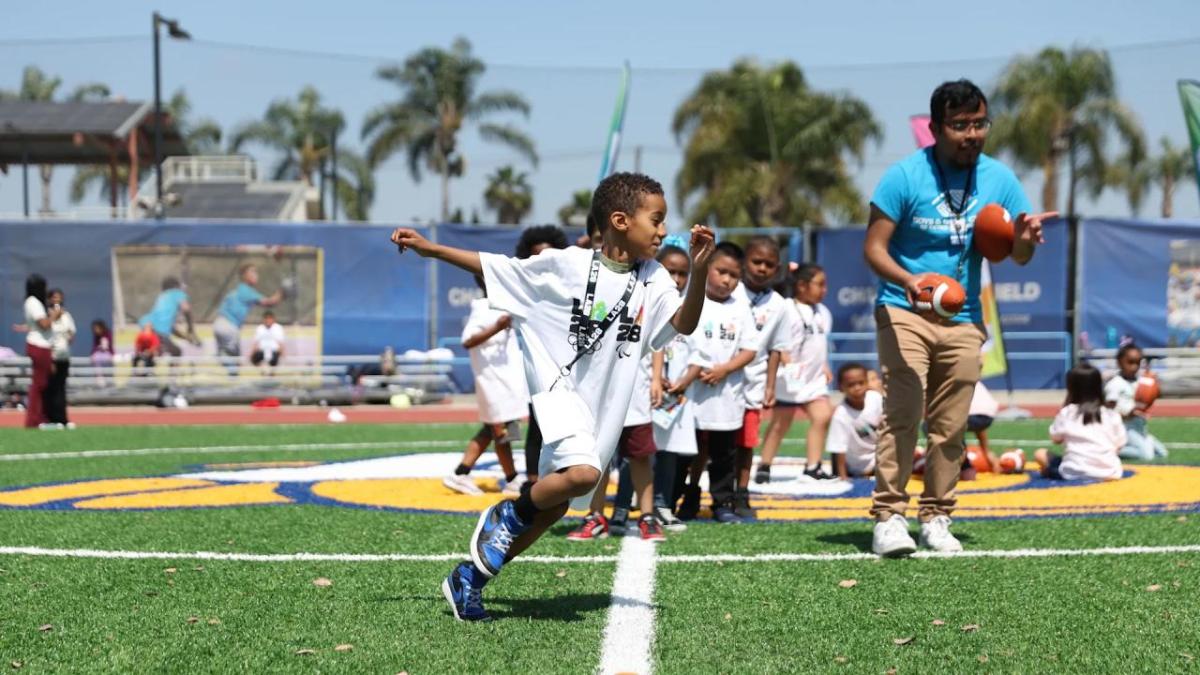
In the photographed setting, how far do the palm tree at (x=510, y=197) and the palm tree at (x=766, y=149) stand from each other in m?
24.6

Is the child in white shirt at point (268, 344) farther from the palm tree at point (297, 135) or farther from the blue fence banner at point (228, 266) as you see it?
the palm tree at point (297, 135)

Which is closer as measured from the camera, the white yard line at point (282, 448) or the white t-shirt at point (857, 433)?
the white t-shirt at point (857, 433)

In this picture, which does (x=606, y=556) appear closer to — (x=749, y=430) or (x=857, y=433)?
(x=749, y=430)

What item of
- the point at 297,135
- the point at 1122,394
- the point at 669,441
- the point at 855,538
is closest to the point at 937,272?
the point at 855,538

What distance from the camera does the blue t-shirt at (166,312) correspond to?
2300 cm

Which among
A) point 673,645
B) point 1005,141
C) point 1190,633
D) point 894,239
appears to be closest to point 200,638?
point 673,645

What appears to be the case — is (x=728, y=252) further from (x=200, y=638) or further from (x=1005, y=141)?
(x=1005, y=141)

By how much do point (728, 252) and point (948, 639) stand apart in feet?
12.7

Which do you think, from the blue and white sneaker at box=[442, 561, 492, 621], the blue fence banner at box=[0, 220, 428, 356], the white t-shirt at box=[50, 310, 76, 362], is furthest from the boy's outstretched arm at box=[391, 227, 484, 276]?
A: the blue fence banner at box=[0, 220, 428, 356]

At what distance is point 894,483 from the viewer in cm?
655

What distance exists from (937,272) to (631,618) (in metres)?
2.54

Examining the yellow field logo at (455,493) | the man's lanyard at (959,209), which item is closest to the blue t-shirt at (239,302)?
the yellow field logo at (455,493)

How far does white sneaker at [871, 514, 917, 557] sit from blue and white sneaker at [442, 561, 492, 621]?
2.13 meters

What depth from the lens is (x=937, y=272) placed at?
6445mm
